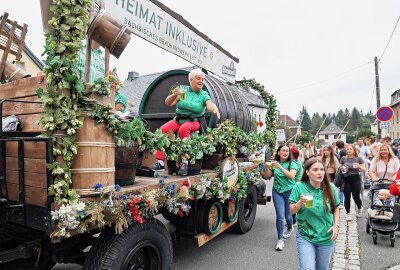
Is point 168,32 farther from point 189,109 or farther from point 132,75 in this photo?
point 132,75

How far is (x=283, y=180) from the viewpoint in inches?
198

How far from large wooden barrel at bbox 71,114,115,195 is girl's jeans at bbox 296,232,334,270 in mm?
1909

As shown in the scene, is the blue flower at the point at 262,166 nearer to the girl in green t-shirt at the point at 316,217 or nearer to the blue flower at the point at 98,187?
the girl in green t-shirt at the point at 316,217

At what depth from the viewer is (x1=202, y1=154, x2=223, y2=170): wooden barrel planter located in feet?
14.3

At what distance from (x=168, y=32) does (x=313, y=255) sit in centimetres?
287

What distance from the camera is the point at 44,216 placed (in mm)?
2316

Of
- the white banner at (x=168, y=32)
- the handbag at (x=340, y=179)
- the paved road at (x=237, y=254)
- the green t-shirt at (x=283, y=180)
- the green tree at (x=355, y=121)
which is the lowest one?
the paved road at (x=237, y=254)

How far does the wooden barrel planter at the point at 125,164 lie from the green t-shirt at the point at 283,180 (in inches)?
110

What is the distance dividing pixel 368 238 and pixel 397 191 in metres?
2.55

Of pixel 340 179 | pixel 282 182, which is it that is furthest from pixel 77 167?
pixel 340 179

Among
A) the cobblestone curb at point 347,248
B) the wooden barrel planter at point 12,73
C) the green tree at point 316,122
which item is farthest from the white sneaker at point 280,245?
the green tree at point 316,122

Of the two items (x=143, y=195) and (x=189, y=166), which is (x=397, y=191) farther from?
(x=143, y=195)

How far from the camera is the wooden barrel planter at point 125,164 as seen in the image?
2.91 m

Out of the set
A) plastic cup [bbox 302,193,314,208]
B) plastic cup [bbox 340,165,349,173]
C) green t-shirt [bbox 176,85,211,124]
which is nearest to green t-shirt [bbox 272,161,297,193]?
green t-shirt [bbox 176,85,211,124]
